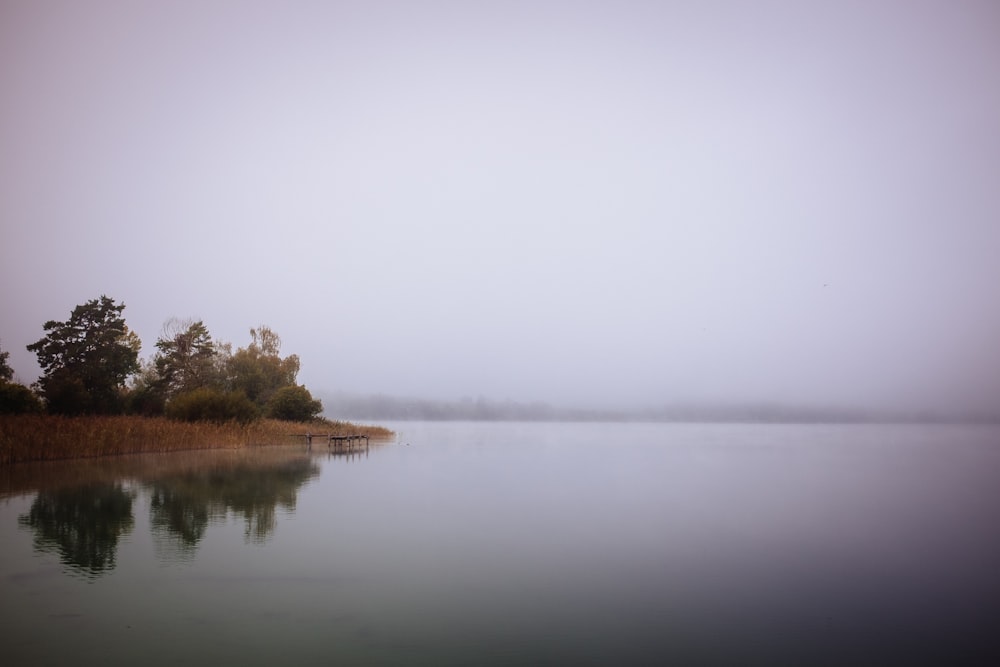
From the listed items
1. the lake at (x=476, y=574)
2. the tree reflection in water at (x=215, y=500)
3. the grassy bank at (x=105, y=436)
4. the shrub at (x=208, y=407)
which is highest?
the shrub at (x=208, y=407)

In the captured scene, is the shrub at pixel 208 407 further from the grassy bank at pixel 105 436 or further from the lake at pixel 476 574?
the lake at pixel 476 574

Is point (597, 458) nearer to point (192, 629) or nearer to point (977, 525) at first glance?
point (977, 525)

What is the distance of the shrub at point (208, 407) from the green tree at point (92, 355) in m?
5.34

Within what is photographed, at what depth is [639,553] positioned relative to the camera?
654 inches

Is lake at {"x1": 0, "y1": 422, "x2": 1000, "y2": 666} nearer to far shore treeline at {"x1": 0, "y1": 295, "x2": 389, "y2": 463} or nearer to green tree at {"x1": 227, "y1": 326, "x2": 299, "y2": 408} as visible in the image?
far shore treeline at {"x1": 0, "y1": 295, "x2": 389, "y2": 463}

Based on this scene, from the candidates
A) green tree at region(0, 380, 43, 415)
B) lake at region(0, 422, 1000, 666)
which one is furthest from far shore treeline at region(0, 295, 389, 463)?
lake at region(0, 422, 1000, 666)

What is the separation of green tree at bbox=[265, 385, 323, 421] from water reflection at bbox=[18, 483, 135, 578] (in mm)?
42394

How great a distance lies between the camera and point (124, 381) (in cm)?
5184

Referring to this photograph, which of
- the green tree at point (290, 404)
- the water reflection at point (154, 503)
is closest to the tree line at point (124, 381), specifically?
the green tree at point (290, 404)

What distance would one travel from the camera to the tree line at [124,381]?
149 ft

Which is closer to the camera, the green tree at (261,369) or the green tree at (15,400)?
the green tree at (15,400)

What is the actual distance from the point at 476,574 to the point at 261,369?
2445 inches

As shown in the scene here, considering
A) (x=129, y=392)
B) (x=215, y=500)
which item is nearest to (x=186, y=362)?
(x=129, y=392)

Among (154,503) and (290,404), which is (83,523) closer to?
(154,503)
